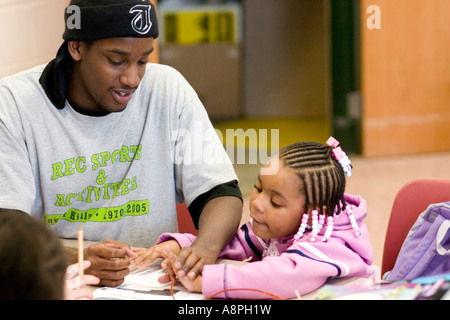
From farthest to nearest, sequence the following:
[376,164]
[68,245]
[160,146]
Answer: [376,164] → [160,146] → [68,245]

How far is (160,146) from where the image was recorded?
1912 mm

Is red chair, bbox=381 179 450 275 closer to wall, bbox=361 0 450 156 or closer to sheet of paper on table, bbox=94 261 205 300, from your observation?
sheet of paper on table, bbox=94 261 205 300

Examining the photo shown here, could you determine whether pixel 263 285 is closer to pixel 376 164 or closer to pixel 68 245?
pixel 68 245

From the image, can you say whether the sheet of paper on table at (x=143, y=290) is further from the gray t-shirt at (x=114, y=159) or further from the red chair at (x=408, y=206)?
the red chair at (x=408, y=206)

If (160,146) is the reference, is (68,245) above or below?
below

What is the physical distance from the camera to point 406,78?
5293mm

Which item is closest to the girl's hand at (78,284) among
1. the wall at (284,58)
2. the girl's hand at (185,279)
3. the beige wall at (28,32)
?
the girl's hand at (185,279)

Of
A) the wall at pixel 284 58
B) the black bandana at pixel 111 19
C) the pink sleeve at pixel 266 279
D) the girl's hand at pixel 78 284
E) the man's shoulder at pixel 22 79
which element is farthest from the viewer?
the wall at pixel 284 58

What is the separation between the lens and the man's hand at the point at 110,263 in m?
1.47

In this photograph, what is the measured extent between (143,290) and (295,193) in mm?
404

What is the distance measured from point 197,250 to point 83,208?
1.44ft
